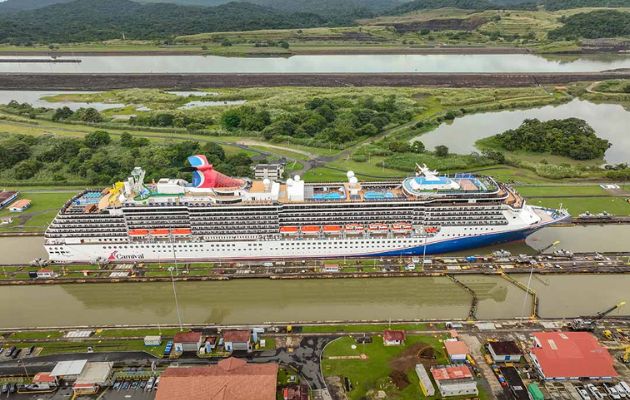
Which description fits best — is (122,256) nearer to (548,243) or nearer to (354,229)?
(354,229)

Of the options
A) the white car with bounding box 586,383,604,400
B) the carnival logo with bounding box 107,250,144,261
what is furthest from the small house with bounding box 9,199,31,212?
the white car with bounding box 586,383,604,400

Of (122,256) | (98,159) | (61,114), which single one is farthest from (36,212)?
(61,114)

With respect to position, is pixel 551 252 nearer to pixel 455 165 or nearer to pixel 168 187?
pixel 455 165

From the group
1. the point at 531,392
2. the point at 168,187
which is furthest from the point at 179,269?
the point at 531,392

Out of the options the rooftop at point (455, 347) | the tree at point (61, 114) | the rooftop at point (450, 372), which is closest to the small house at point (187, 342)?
the rooftop at point (450, 372)

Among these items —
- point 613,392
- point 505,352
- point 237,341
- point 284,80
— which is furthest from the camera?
point 284,80

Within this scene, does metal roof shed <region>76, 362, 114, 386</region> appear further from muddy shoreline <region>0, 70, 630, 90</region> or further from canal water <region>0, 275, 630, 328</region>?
muddy shoreline <region>0, 70, 630, 90</region>

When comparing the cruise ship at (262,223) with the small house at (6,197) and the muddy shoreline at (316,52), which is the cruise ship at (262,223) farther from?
the muddy shoreline at (316,52)

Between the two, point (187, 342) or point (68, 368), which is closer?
point (68, 368)
